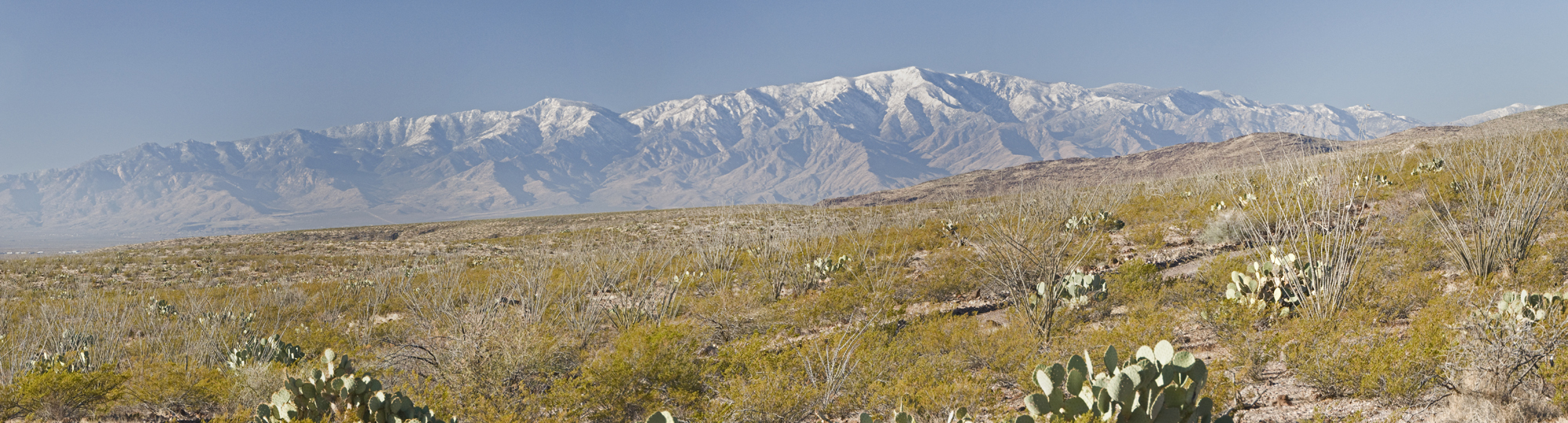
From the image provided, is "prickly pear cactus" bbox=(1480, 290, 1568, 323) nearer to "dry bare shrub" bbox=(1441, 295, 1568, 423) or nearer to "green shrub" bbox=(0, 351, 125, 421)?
"dry bare shrub" bbox=(1441, 295, 1568, 423)

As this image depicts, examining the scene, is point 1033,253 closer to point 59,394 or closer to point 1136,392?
point 1136,392

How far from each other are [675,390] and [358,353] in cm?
620

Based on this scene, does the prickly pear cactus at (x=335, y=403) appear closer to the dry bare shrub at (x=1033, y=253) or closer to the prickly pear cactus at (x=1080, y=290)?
the dry bare shrub at (x=1033, y=253)

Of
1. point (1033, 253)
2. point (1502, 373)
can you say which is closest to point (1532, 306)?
point (1502, 373)

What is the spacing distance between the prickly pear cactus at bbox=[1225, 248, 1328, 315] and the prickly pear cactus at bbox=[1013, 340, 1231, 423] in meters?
4.59

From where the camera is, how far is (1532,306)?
18.0ft

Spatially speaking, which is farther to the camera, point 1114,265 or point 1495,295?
point 1114,265

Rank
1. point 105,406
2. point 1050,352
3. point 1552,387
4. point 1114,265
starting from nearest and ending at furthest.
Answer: point 1552,387 → point 1050,352 → point 105,406 → point 1114,265

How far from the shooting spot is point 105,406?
770 cm

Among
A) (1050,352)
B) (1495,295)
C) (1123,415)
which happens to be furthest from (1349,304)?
(1123,415)

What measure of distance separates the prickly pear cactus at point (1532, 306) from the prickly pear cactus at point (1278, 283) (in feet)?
4.83

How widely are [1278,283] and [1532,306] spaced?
2.19m

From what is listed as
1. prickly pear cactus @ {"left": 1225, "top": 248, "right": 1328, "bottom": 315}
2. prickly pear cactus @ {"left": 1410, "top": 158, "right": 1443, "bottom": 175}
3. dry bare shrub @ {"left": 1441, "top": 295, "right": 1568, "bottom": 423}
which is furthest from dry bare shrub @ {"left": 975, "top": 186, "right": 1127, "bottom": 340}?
prickly pear cactus @ {"left": 1410, "top": 158, "right": 1443, "bottom": 175}

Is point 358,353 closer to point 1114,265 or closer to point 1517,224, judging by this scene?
point 1114,265
